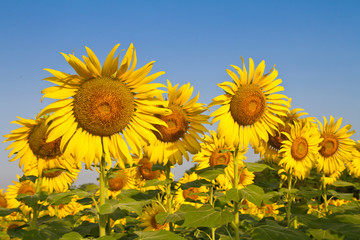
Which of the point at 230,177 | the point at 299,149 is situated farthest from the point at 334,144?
the point at 230,177

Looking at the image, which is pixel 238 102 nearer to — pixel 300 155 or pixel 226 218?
pixel 226 218

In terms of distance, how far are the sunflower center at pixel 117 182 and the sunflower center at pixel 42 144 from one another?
3406mm

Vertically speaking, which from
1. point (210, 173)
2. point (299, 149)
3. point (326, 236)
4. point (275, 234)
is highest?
point (299, 149)

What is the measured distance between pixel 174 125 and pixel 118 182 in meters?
3.88

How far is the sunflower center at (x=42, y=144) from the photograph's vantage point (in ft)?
16.1

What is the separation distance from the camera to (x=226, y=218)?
3662 millimetres

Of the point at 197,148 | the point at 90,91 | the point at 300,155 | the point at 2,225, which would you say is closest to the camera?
the point at 90,91

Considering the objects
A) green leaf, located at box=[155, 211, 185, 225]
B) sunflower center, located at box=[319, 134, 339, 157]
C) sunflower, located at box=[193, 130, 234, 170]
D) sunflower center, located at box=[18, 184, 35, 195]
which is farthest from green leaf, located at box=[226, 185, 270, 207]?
sunflower center, located at box=[18, 184, 35, 195]

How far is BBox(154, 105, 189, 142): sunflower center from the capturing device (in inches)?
199

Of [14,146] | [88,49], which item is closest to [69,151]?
[88,49]

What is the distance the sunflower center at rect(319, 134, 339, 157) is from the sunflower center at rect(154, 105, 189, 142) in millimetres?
4166

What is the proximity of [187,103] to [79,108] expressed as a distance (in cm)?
193

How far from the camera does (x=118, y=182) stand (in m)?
8.35

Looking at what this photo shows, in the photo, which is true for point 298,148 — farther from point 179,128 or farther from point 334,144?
point 179,128
